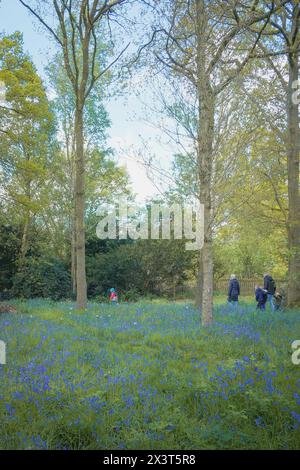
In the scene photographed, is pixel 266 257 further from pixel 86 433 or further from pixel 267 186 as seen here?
pixel 86 433

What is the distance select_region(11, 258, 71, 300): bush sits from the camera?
2098 centimetres

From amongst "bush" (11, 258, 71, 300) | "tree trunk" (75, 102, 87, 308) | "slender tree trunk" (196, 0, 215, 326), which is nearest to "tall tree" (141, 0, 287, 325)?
"slender tree trunk" (196, 0, 215, 326)

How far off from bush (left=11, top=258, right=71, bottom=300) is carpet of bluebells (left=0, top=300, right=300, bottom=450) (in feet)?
41.5

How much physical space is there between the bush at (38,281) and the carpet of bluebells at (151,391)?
12.7 m

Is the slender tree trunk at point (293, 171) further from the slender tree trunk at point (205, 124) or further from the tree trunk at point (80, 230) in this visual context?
the tree trunk at point (80, 230)

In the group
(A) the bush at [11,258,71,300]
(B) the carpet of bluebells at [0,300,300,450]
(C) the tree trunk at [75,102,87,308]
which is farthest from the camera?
(A) the bush at [11,258,71,300]

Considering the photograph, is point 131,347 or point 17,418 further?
point 131,347

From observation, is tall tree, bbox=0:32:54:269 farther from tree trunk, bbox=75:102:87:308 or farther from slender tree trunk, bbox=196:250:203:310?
slender tree trunk, bbox=196:250:203:310

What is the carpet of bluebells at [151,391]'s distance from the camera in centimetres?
391

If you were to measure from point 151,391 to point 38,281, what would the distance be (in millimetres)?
17347
